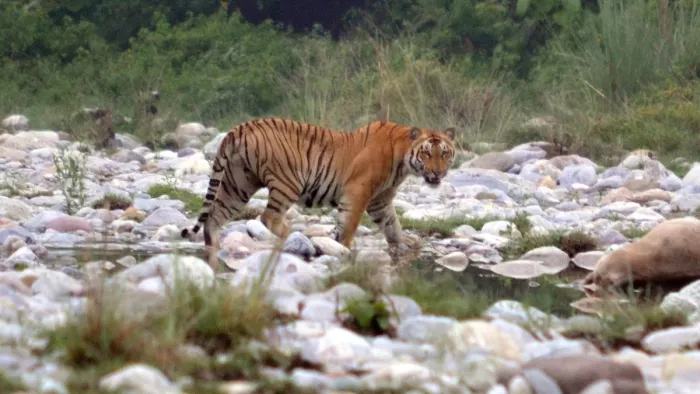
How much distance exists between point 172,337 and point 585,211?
25.7 ft

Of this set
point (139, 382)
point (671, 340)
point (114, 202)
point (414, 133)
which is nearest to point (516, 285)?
point (414, 133)

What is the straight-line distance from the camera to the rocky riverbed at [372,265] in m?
3.97

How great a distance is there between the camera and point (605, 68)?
1708 centimetres

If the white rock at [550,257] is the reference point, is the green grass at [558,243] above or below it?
above

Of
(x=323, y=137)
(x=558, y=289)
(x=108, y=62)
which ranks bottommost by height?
(x=558, y=289)

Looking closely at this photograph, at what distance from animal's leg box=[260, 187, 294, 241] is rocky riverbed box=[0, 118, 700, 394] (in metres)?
0.11

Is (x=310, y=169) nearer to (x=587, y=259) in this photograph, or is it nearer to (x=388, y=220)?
(x=388, y=220)

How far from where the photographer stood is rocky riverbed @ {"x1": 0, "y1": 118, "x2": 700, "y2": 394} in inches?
156

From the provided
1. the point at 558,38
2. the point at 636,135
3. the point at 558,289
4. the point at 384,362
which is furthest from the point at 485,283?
the point at 558,38

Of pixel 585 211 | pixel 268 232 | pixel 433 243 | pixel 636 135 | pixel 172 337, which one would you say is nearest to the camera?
pixel 172 337

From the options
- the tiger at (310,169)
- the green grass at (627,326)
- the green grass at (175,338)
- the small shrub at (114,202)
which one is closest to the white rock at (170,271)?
the green grass at (175,338)

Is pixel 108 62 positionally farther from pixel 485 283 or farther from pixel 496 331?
pixel 496 331

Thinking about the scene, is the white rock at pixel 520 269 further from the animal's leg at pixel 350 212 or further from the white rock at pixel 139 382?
the white rock at pixel 139 382

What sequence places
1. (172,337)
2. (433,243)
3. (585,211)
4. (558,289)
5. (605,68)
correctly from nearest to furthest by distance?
(172,337) < (558,289) < (433,243) < (585,211) < (605,68)
